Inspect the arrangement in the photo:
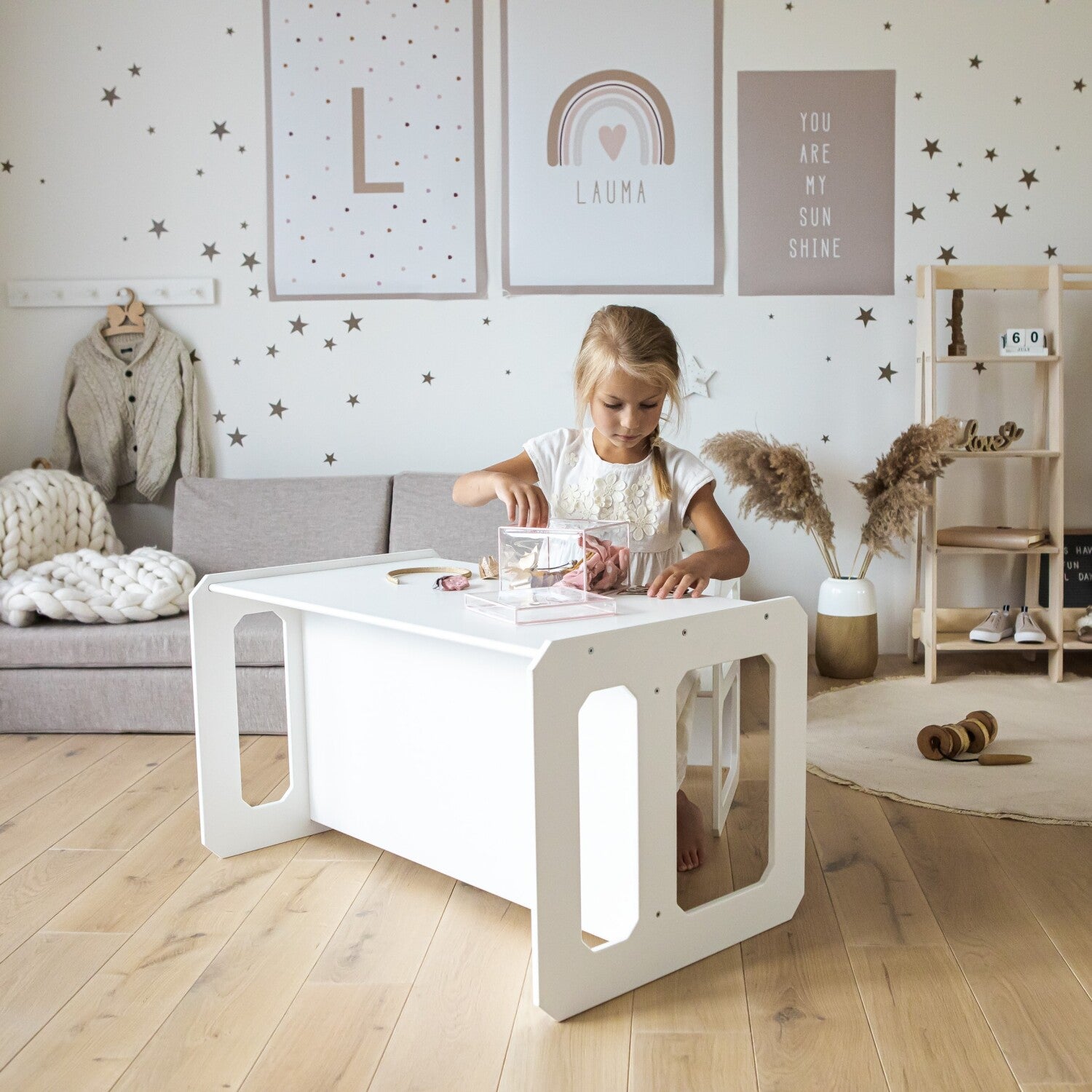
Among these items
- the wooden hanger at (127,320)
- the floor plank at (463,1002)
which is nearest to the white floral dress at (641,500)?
the floor plank at (463,1002)

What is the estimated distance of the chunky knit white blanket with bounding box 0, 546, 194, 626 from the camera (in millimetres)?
2809

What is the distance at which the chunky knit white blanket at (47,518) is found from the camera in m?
2.96

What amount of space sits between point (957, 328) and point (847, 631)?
3.21 feet

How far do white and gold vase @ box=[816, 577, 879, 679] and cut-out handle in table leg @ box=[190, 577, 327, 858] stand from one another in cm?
180

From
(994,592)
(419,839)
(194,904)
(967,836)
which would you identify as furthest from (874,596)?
(194,904)

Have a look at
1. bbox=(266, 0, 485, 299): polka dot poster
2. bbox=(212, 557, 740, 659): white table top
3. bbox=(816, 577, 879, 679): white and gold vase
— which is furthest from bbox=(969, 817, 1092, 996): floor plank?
bbox=(266, 0, 485, 299): polka dot poster

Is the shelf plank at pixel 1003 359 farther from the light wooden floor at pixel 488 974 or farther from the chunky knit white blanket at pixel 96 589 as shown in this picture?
the chunky knit white blanket at pixel 96 589

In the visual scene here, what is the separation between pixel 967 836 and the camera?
204cm

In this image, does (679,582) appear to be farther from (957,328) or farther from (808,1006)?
(957,328)

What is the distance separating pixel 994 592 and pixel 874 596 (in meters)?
0.51

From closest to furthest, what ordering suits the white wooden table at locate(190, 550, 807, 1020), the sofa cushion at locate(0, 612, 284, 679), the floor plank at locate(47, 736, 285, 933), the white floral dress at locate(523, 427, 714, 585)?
1. the white wooden table at locate(190, 550, 807, 1020)
2. the floor plank at locate(47, 736, 285, 933)
3. the white floral dress at locate(523, 427, 714, 585)
4. the sofa cushion at locate(0, 612, 284, 679)

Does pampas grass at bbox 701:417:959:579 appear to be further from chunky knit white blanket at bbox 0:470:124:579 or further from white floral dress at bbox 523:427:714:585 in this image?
chunky knit white blanket at bbox 0:470:124:579

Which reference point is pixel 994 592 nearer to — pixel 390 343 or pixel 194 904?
pixel 390 343

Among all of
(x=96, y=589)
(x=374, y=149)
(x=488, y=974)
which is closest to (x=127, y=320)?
(x=374, y=149)
